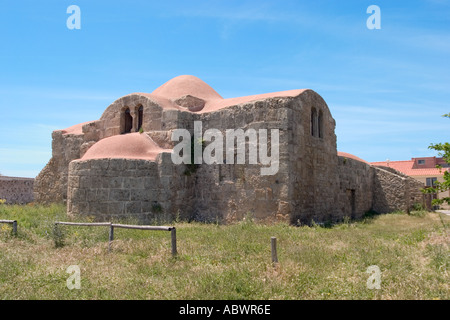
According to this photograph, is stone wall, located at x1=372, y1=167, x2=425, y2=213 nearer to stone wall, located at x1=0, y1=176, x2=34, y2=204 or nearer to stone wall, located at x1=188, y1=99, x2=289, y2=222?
stone wall, located at x1=188, y1=99, x2=289, y2=222

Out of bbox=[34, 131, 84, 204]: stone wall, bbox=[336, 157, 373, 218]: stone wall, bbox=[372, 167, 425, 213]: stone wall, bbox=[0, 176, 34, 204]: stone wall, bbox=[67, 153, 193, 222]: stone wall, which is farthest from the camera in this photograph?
bbox=[0, 176, 34, 204]: stone wall

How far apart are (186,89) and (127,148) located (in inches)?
170

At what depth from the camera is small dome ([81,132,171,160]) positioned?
41.5 feet

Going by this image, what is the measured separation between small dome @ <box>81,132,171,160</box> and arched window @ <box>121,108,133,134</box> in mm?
1780

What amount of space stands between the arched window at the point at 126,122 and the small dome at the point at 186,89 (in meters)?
1.62

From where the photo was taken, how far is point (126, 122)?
1548cm

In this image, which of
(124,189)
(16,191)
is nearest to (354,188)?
(124,189)

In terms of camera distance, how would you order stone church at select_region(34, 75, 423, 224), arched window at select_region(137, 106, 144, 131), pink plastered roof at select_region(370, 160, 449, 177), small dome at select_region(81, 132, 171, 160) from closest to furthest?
stone church at select_region(34, 75, 423, 224) < small dome at select_region(81, 132, 171, 160) < arched window at select_region(137, 106, 144, 131) < pink plastered roof at select_region(370, 160, 449, 177)

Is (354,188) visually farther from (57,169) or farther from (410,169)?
(410,169)

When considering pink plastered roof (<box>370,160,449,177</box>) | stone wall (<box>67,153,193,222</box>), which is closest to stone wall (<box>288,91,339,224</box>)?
stone wall (<box>67,153,193,222</box>)
